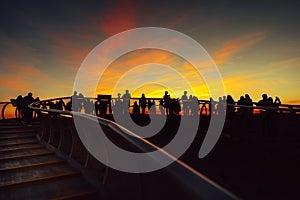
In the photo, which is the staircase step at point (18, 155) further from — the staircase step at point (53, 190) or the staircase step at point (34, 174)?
the staircase step at point (53, 190)

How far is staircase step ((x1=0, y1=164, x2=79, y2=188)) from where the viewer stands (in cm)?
312

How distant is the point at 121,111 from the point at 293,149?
912cm

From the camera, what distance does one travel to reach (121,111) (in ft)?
44.0

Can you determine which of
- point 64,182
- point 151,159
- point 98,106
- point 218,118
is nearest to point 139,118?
point 98,106

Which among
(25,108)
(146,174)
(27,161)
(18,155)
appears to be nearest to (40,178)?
(27,161)

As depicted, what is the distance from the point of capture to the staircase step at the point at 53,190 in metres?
2.76

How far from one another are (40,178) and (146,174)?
2718 mm

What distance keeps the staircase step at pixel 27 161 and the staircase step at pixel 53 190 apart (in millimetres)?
796

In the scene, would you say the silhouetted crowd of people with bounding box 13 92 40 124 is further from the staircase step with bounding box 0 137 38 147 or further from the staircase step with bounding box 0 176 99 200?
the staircase step with bounding box 0 176 99 200

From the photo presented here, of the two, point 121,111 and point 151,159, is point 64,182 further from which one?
point 121,111

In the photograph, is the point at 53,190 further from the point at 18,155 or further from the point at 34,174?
the point at 18,155

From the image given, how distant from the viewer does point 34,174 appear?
3.47 meters

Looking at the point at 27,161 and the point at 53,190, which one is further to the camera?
the point at 27,161

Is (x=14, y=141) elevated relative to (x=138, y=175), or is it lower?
lower
